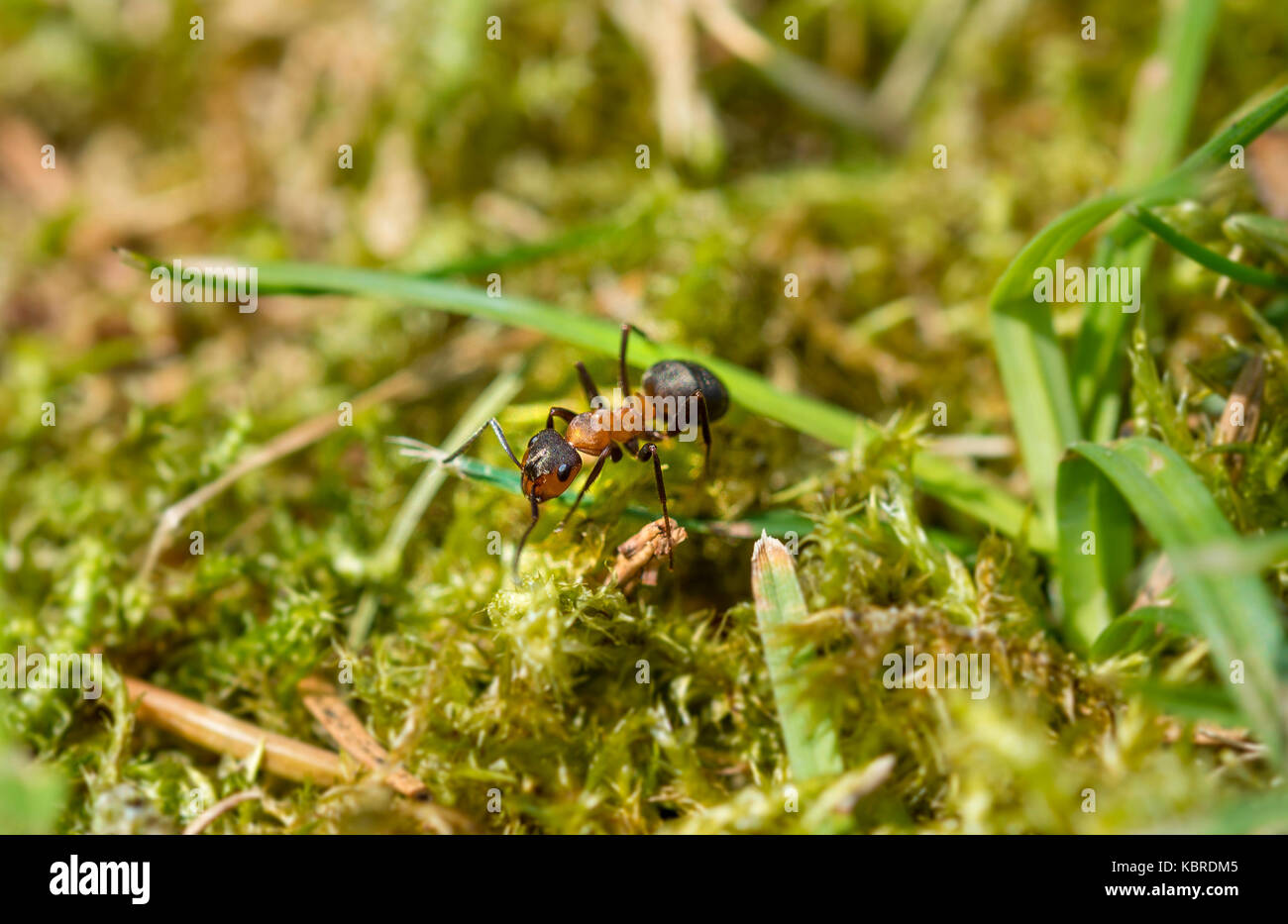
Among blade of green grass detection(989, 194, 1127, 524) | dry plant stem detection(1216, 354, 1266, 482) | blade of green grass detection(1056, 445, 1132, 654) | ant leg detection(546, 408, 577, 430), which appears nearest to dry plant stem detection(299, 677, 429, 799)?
ant leg detection(546, 408, 577, 430)

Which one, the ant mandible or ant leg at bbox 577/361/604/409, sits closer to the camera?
the ant mandible

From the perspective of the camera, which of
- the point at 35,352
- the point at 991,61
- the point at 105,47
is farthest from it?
the point at 105,47

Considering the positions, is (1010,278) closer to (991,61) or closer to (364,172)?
(991,61)

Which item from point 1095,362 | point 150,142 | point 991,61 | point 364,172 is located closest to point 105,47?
point 150,142

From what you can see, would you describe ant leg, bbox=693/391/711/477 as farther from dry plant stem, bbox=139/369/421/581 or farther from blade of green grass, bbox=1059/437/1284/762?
dry plant stem, bbox=139/369/421/581

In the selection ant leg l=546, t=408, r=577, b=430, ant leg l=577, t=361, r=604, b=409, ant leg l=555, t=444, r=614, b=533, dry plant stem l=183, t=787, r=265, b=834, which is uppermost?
ant leg l=577, t=361, r=604, b=409

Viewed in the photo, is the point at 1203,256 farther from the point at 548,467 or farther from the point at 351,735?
the point at 351,735

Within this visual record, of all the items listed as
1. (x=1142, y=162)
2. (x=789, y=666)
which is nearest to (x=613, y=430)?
(x=789, y=666)
